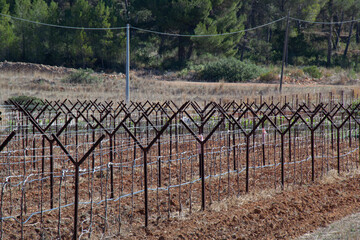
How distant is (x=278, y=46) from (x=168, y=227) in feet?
140

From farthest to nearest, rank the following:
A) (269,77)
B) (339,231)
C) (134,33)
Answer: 1. (134,33)
2. (269,77)
3. (339,231)

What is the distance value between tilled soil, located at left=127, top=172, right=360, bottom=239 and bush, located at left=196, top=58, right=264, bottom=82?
2734 cm

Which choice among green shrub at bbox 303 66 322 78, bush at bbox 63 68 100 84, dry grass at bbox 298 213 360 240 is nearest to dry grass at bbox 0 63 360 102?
bush at bbox 63 68 100 84

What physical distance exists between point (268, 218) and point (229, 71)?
1142 inches

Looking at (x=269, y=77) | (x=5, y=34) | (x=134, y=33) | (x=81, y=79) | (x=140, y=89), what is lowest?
(x=140, y=89)

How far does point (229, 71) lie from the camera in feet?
114

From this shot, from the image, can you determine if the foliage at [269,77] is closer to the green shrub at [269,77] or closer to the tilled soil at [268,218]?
the green shrub at [269,77]

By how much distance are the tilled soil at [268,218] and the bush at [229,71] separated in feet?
89.7

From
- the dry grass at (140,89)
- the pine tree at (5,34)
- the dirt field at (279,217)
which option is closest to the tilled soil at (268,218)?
the dirt field at (279,217)

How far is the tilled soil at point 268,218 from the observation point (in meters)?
5.62

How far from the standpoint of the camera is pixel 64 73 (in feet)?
115

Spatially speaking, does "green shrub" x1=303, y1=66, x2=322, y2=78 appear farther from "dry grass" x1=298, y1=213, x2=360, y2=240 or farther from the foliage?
"dry grass" x1=298, y1=213, x2=360, y2=240

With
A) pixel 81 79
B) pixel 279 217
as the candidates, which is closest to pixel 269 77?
pixel 81 79

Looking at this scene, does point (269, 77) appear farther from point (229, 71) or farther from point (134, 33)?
point (134, 33)
